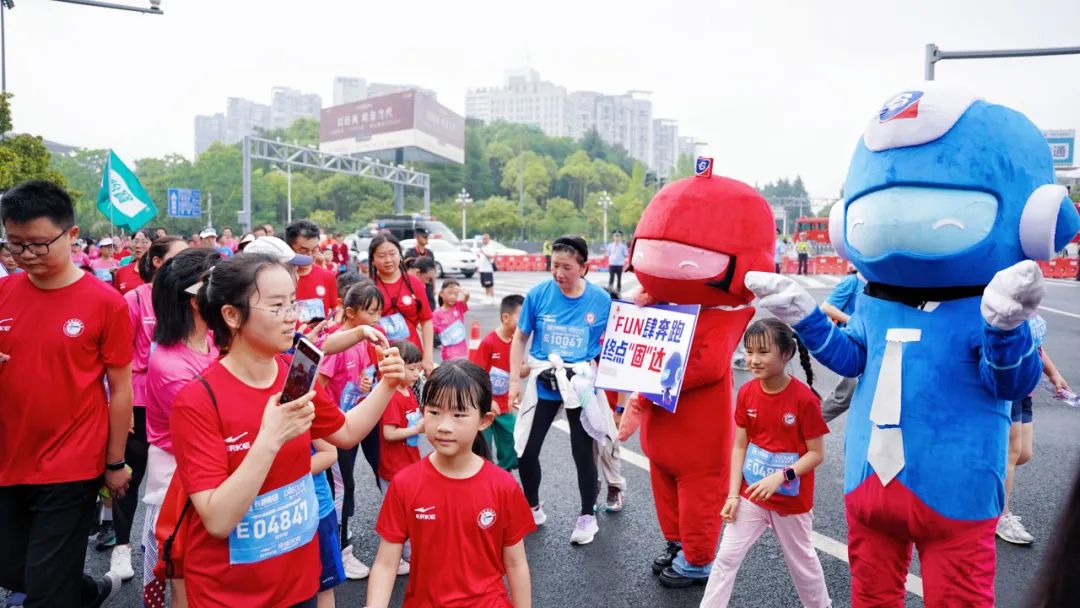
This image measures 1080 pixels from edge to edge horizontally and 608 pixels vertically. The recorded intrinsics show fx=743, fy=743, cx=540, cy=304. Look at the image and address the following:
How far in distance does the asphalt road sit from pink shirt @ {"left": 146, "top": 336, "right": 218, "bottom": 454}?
0.99m

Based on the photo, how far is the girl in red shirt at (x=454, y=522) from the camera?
2.32 m

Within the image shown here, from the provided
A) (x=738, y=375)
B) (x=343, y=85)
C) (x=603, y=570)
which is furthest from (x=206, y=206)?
(x=343, y=85)

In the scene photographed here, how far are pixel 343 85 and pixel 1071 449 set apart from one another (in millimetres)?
147007

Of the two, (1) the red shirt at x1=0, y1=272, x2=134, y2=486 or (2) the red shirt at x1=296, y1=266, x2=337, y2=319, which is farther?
(2) the red shirt at x1=296, y1=266, x2=337, y2=319

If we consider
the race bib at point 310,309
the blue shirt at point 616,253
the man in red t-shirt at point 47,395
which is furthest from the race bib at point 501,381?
the blue shirt at point 616,253

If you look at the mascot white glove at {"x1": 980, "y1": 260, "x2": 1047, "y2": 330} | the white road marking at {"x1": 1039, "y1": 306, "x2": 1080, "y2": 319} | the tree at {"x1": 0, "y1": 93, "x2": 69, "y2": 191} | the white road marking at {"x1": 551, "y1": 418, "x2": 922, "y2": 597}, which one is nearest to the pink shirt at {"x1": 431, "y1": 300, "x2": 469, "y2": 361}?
the white road marking at {"x1": 551, "y1": 418, "x2": 922, "y2": 597}

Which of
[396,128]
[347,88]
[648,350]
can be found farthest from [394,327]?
[347,88]

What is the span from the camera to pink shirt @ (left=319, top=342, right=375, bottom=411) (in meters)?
4.19

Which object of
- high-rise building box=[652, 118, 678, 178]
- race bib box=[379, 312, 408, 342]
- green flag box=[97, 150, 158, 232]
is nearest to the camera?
race bib box=[379, 312, 408, 342]

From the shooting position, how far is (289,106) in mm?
149625

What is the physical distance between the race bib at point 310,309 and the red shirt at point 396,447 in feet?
5.60

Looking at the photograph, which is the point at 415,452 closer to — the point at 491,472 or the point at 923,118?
the point at 491,472

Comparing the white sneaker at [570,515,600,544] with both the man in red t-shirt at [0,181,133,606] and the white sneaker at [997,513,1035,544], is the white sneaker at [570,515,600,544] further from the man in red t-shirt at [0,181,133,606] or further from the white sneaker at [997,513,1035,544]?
the man in red t-shirt at [0,181,133,606]

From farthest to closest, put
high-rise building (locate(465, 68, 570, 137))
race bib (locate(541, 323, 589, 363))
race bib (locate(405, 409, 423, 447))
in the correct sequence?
high-rise building (locate(465, 68, 570, 137))
race bib (locate(541, 323, 589, 363))
race bib (locate(405, 409, 423, 447))
